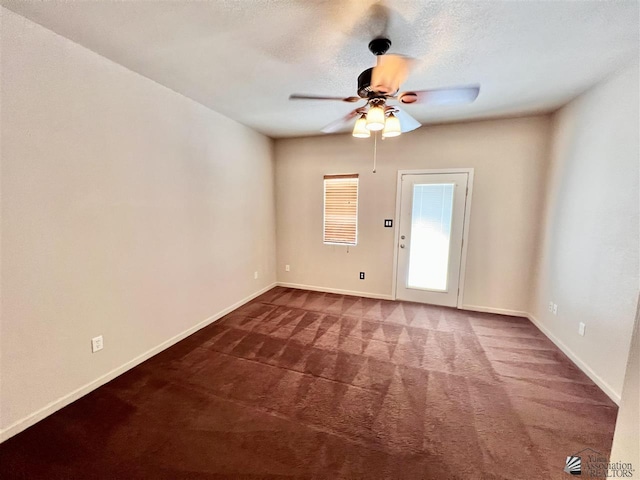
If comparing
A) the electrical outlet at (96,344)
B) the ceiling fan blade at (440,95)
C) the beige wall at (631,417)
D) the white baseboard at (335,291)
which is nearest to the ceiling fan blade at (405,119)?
the ceiling fan blade at (440,95)

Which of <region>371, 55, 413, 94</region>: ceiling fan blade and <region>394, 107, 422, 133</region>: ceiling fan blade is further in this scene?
<region>394, 107, 422, 133</region>: ceiling fan blade

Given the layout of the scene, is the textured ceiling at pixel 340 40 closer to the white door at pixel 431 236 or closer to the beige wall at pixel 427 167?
the beige wall at pixel 427 167

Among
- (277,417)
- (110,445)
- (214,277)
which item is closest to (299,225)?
(214,277)

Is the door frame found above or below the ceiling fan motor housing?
below

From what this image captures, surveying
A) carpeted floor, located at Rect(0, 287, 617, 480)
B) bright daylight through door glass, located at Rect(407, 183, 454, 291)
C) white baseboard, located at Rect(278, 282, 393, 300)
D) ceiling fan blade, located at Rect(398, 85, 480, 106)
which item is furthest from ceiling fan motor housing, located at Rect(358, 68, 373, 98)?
white baseboard, located at Rect(278, 282, 393, 300)

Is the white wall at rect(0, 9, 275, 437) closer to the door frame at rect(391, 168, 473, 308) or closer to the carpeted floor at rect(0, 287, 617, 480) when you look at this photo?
the carpeted floor at rect(0, 287, 617, 480)

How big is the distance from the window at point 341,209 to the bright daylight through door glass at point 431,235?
891mm

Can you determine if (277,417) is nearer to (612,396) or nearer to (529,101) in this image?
(612,396)

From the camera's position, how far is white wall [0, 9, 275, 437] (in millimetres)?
1629

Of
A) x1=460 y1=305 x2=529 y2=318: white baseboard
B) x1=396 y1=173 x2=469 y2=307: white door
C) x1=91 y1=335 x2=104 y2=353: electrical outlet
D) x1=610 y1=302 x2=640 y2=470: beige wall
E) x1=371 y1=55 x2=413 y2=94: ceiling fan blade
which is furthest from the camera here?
x1=396 y1=173 x2=469 y2=307: white door

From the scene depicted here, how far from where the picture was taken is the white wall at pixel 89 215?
163cm

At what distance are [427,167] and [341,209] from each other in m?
1.39

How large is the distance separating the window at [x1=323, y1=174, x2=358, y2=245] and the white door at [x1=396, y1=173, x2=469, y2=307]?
721mm

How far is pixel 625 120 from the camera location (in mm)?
2053
